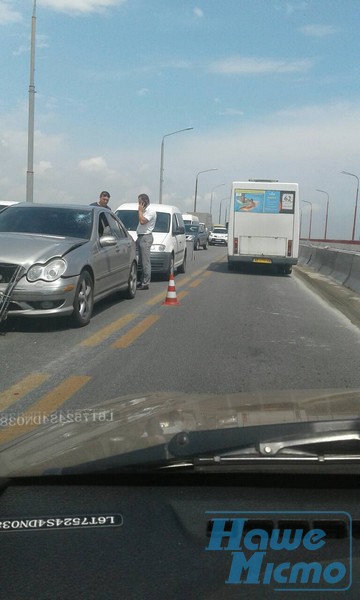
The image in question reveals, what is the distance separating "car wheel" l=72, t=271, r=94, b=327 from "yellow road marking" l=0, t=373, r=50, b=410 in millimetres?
2396

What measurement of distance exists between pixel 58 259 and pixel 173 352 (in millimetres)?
1930

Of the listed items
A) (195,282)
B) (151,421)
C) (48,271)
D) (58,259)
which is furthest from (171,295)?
(151,421)

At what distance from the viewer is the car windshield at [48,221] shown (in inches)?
363

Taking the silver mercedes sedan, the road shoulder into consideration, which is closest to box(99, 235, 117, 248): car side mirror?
the silver mercedes sedan

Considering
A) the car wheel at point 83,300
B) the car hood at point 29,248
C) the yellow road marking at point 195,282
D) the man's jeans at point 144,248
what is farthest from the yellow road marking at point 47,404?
the yellow road marking at point 195,282

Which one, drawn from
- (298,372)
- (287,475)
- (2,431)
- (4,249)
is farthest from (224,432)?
Answer: (4,249)

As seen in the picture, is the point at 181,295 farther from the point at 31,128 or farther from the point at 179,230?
the point at 31,128

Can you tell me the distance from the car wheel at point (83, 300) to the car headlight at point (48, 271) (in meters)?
0.41

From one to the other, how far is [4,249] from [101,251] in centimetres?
181

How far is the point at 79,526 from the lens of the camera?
7.07 ft

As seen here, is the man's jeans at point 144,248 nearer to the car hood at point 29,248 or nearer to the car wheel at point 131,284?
the car wheel at point 131,284

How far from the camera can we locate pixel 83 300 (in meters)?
8.75

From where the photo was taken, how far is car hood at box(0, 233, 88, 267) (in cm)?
788

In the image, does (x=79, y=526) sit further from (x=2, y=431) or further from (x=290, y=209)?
A: (x=290, y=209)
